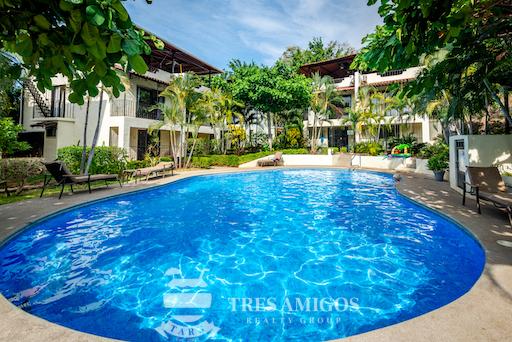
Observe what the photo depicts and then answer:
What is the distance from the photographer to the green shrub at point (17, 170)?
32.9ft

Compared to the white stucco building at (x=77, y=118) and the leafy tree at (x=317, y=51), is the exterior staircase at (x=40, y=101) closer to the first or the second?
the white stucco building at (x=77, y=118)

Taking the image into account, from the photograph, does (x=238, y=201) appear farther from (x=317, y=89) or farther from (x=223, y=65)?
(x=223, y=65)

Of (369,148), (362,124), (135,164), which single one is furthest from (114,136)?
(362,124)

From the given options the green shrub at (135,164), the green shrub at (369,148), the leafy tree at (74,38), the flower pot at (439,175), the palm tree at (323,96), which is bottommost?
the flower pot at (439,175)

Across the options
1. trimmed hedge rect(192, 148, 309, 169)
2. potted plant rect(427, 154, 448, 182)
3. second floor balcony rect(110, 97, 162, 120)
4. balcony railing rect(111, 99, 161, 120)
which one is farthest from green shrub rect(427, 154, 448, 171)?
balcony railing rect(111, 99, 161, 120)

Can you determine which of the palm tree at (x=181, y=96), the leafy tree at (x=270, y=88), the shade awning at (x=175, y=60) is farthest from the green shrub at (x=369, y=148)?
the palm tree at (x=181, y=96)

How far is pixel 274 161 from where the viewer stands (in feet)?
78.5

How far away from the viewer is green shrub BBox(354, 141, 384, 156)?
2500 centimetres

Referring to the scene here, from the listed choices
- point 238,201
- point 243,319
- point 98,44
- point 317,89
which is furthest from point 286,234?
point 317,89

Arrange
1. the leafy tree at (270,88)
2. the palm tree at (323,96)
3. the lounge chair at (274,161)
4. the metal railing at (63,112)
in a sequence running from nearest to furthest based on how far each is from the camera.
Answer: the metal railing at (63,112), the lounge chair at (274,161), the leafy tree at (270,88), the palm tree at (323,96)

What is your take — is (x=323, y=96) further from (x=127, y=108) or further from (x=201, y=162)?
(x=127, y=108)

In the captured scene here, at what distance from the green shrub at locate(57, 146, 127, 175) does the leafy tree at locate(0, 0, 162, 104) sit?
556 inches

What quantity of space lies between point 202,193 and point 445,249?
9.13 metres

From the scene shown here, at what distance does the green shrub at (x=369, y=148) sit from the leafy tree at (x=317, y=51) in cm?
2185
